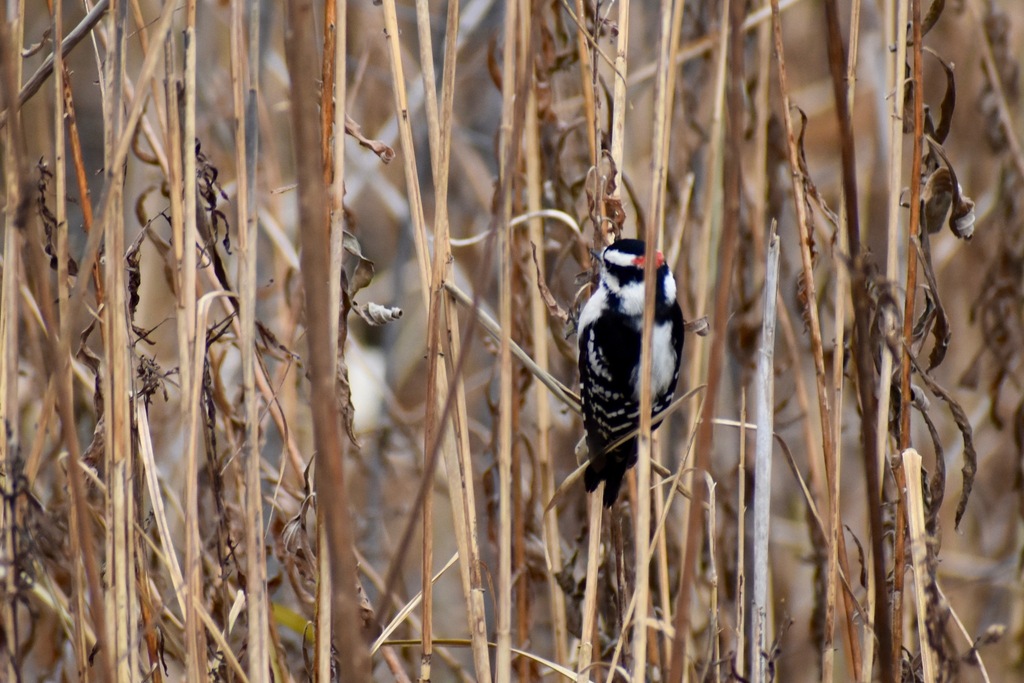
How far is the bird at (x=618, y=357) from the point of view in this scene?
75.4 inches

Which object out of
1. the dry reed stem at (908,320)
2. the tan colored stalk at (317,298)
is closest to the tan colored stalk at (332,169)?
the tan colored stalk at (317,298)

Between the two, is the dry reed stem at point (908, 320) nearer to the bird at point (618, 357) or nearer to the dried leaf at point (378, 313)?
the bird at point (618, 357)

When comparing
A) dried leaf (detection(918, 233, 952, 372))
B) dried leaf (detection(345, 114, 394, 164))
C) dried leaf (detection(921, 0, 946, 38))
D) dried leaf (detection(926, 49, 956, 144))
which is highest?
dried leaf (detection(921, 0, 946, 38))

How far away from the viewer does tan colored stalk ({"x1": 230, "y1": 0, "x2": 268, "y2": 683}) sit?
1342 millimetres

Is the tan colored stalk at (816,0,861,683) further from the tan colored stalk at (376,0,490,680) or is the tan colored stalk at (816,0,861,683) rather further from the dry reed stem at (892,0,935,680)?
the tan colored stalk at (376,0,490,680)

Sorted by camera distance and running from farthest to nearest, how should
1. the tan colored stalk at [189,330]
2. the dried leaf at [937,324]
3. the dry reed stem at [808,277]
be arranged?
the dried leaf at [937,324]
the dry reed stem at [808,277]
the tan colored stalk at [189,330]

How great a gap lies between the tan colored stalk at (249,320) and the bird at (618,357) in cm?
74

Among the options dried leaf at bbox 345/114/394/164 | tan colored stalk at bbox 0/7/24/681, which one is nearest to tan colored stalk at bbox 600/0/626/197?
dried leaf at bbox 345/114/394/164

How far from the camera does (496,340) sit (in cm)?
197

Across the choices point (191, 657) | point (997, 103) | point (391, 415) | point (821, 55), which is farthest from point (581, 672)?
point (821, 55)

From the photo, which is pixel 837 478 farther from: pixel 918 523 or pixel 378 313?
pixel 378 313

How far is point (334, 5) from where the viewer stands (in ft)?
4.83

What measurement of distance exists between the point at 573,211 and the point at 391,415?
1185mm

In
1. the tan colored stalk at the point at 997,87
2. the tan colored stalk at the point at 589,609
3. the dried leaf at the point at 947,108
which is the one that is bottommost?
the tan colored stalk at the point at 589,609
